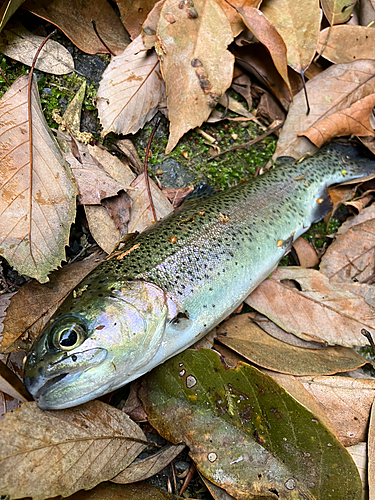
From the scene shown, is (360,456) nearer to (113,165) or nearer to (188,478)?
(188,478)

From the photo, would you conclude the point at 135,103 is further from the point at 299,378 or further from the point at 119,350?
the point at 299,378

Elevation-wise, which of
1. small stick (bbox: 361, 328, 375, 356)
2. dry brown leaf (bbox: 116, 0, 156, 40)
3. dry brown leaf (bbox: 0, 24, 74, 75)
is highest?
dry brown leaf (bbox: 0, 24, 74, 75)

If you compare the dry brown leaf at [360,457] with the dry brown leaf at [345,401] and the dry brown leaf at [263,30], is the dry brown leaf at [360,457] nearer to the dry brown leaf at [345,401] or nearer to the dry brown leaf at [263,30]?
the dry brown leaf at [345,401]

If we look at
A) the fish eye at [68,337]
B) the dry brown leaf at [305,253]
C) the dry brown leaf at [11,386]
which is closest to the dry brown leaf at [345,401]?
the dry brown leaf at [305,253]

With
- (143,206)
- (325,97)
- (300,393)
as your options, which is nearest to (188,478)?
(300,393)

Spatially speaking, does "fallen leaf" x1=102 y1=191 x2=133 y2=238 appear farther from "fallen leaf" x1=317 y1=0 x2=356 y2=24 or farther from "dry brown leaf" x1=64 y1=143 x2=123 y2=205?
"fallen leaf" x1=317 y1=0 x2=356 y2=24

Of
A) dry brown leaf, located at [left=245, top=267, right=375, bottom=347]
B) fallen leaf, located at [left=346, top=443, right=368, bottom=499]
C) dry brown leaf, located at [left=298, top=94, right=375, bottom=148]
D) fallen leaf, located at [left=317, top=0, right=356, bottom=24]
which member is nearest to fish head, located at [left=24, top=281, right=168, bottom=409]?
dry brown leaf, located at [left=245, top=267, right=375, bottom=347]

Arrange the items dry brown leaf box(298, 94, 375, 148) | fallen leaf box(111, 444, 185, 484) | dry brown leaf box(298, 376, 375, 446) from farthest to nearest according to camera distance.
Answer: dry brown leaf box(298, 94, 375, 148) < dry brown leaf box(298, 376, 375, 446) < fallen leaf box(111, 444, 185, 484)

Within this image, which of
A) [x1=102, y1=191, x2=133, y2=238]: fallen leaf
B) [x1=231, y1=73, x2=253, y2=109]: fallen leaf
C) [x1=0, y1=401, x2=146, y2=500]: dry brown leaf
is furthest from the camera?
[x1=231, y1=73, x2=253, y2=109]: fallen leaf
